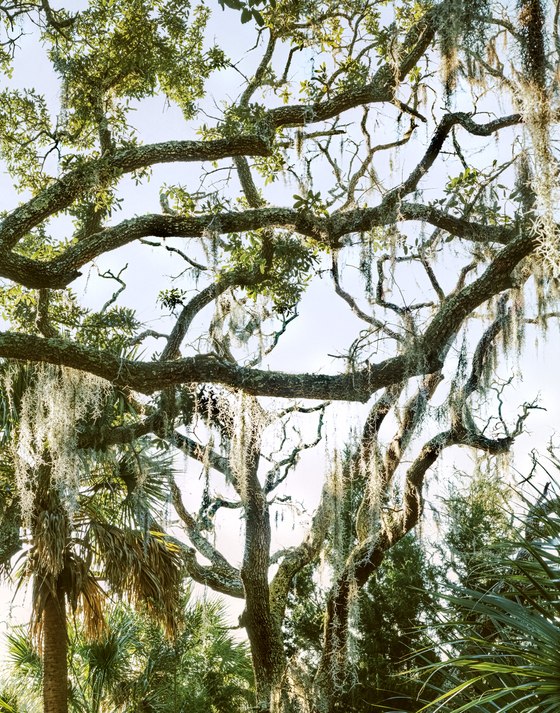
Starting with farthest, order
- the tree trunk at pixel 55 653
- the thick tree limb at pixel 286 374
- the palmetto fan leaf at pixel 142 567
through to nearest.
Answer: the palmetto fan leaf at pixel 142 567 < the tree trunk at pixel 55 653 < the thick tree limb at pixel 286 374

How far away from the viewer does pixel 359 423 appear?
18.8 ft

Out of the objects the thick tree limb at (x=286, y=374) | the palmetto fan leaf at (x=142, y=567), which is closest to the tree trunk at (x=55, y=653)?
the palmetto fan leaf at (x=142, y=567)

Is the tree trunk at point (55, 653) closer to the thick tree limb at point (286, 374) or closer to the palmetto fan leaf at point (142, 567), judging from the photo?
the palmetto fan leaf at point (142, 567)

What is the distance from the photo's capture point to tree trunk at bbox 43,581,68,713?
6.17 m

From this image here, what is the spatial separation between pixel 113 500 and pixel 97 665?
1911 millimetres

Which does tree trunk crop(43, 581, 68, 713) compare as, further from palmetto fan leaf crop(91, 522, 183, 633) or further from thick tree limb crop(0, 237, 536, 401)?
thick tree limb crop(0, 237, 536, 401)

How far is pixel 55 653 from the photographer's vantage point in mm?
6281

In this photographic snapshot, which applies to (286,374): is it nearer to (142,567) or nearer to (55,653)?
(142,567)

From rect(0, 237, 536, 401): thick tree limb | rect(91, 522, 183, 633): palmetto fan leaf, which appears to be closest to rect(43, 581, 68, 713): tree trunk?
rect(91, 522, 183, 633): palmetto fan leaf

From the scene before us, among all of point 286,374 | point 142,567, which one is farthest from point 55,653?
point 286,374

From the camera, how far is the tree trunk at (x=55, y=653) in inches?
243

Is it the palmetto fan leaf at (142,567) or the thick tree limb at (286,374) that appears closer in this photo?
the thick tree limb at (286,374)

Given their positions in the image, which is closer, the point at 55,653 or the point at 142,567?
the point at 55,653

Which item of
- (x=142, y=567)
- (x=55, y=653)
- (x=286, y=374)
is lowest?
(x=55, y=653)
